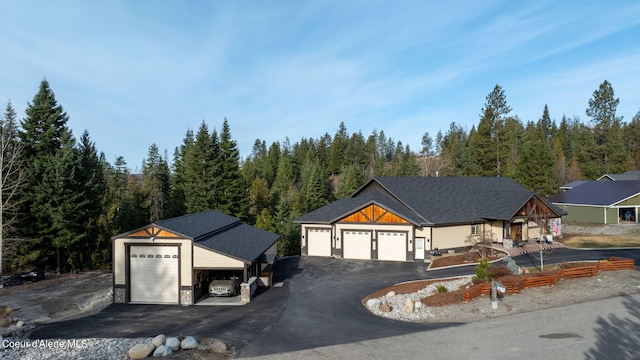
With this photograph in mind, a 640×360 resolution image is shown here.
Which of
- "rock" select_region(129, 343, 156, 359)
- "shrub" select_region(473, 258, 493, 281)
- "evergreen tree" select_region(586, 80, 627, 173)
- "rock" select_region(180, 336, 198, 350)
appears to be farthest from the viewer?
"evergreen tree" select_region(586, 80, 627, 173)

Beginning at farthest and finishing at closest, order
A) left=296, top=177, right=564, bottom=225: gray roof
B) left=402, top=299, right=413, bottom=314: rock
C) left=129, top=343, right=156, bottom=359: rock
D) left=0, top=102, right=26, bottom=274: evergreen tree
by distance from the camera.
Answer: left=296, top=177, right=564, bottom=225: gray roof < left=0, top=102, right=26, bottom=274: evergreen tree < left=402, top=299, right=413, bottom=314: rock < left=129, top=343, right=156, bottom=359: rock

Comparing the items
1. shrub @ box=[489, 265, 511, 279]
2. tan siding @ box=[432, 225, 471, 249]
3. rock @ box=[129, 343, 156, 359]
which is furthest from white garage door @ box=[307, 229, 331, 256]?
rock @ box=[129, 343, 156, 359]

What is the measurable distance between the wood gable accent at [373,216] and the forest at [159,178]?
1682cm

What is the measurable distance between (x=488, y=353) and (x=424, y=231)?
62.0ft

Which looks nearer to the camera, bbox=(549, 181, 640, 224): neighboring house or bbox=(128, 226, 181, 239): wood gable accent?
bbox=(128, 226, 181, 239): wood gable accent

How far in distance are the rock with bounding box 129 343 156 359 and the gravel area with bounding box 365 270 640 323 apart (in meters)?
10.1

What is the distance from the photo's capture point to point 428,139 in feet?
495

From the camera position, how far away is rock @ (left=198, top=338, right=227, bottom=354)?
44.7 feet

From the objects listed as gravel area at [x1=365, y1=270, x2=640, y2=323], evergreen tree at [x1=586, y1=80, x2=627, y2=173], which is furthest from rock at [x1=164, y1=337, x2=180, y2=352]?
evergreen tree at [x1=586, y1=80, x2=627, y2=173]

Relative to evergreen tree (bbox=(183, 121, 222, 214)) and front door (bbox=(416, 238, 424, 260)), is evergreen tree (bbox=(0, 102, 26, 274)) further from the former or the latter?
front door (bbox=(416, 238, 424, 260))

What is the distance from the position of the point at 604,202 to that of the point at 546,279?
35026 mm

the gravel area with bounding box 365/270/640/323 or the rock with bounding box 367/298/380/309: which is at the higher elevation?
the gravel area with bounding box 365/270/640/323

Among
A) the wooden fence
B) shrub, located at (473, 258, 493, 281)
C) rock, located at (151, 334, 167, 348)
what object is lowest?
Result: rock, located at (151, 334, 167, 348)

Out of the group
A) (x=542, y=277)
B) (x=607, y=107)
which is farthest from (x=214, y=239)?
(x=607, y=107)
